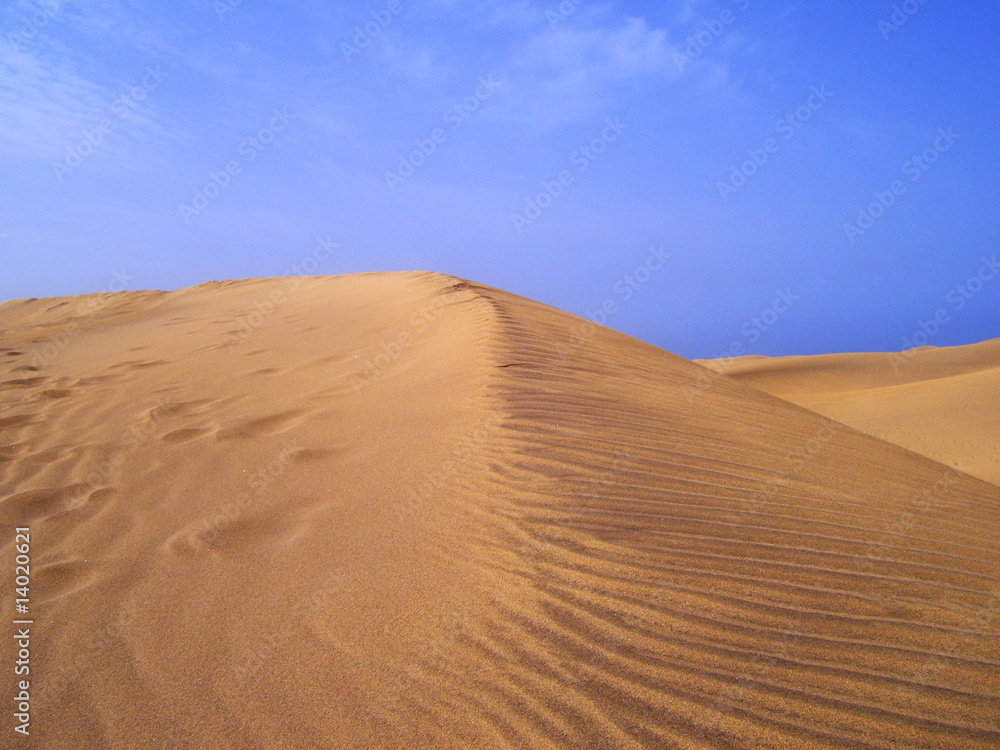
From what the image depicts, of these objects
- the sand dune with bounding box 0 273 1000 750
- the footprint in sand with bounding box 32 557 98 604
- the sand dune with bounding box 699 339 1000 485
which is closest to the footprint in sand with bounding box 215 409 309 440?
the sand dune with bounding box 0 273 1000 750

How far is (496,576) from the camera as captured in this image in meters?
2.24

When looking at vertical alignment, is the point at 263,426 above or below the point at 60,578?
above

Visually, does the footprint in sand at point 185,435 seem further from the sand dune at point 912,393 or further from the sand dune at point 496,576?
the sand dune at point 912,393

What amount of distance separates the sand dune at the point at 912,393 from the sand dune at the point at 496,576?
17.0 feet

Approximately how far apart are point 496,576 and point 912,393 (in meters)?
12.5

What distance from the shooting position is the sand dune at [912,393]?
8.88 m

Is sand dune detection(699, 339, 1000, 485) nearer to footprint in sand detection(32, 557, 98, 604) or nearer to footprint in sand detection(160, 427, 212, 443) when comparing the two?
footprint in sand detection(160, 427, 212, 443)

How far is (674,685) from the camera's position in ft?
5.61

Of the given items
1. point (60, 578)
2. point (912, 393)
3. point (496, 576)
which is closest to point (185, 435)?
point (60, 578)

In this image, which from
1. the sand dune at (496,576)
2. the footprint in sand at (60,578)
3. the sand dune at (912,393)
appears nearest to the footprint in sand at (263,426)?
the sand dune at (496,576)

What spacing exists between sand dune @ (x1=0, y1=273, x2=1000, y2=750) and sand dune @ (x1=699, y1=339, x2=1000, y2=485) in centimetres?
519

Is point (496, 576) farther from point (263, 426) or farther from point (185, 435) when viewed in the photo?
point (185, 435)

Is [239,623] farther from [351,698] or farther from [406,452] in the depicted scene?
[406,452]

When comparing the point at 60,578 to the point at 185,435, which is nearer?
the point at 60,578
